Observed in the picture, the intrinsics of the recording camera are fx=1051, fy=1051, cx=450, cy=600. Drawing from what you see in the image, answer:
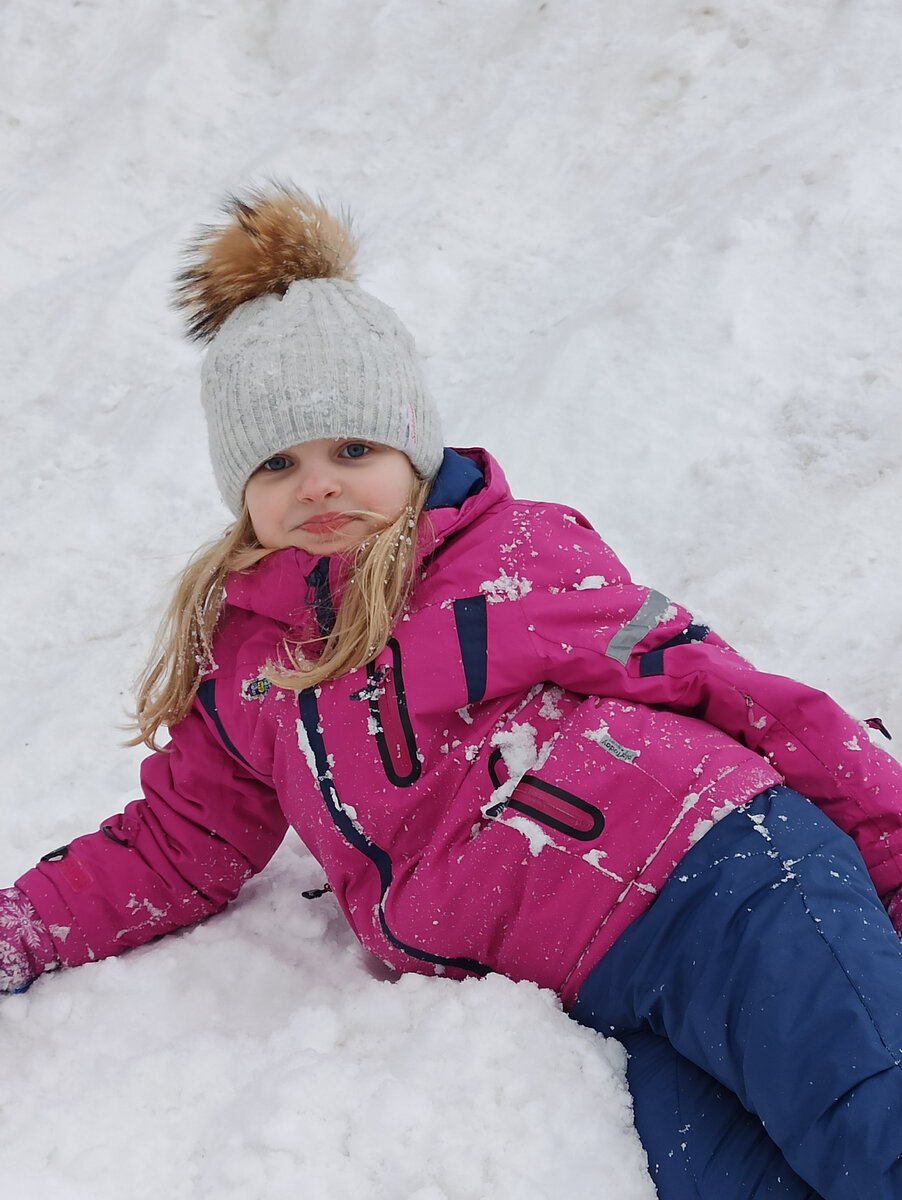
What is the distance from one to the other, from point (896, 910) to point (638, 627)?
59 centimetres

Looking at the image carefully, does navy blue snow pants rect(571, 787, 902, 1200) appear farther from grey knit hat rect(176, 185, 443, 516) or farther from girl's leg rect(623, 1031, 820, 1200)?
grey knit hat rect(176, 185, 443, 516)

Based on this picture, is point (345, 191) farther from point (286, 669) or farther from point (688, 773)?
point (688, 773)

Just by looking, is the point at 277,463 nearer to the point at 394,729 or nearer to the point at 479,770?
the point at 394,729

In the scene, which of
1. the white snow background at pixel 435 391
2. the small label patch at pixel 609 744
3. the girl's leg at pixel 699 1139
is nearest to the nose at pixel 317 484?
the small label patch at pixel 609 744

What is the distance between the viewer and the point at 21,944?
5.81 feet

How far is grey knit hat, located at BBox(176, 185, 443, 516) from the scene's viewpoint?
1.78m

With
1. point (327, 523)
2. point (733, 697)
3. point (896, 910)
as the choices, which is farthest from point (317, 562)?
point (896, 910)

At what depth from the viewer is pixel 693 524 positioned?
2.77 m

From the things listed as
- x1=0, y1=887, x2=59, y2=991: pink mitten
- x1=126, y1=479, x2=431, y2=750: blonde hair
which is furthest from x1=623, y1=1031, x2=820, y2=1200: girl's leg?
x1=0, y1=887, x2=59, y2=991: pink mitten

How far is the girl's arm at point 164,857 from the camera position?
1.82m

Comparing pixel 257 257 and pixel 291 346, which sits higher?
pixel 257 257

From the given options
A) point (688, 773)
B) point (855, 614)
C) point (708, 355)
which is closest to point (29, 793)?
point (688, 773)

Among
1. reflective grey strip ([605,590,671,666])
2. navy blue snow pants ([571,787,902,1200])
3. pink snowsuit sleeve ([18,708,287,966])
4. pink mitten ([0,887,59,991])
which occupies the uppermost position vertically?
reflective grey strip ([605,590,671,666])

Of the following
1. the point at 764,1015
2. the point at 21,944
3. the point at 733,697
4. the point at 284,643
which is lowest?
the point at 21,944
